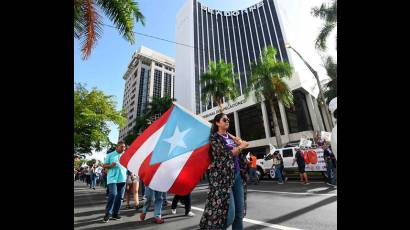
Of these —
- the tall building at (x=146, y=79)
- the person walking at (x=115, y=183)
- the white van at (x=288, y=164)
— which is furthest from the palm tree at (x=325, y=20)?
the tall building at (x=146, y=79)

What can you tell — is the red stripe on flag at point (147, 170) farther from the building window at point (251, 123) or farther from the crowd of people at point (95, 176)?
the building window at point (251, 123)

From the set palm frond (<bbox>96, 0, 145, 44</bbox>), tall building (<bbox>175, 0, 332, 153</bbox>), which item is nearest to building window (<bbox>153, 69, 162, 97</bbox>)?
tall building (<bbox>175, 0, 332, 153</bbox>)

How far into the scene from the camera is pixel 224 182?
3.09m

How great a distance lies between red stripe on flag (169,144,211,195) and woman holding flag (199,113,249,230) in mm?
154

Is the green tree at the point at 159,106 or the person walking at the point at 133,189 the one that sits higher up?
the green tree at the point at 159,106

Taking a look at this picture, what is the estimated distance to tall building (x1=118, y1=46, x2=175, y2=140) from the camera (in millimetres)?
103375

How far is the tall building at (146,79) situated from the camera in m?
103

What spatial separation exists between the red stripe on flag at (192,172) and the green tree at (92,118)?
2188 centimetres

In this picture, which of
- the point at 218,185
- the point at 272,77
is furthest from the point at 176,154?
the point at 272,77

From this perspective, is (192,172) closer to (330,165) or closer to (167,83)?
(330,165)

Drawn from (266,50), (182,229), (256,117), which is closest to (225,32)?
(256,117)

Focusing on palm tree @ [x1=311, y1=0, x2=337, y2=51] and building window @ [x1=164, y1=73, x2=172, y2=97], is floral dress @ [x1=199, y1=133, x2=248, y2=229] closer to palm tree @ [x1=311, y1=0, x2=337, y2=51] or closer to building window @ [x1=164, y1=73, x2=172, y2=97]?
palm tree @ [x1=311, y1=0, x2=337, y2=51]
